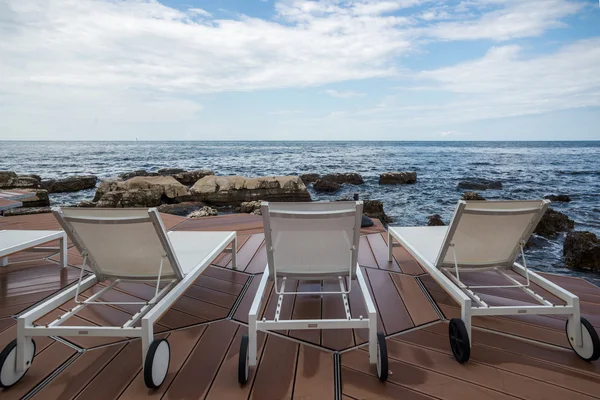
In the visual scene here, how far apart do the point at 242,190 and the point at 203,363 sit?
9.30m

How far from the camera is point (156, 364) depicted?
4.81ft

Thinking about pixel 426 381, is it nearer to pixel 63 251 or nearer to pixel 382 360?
pixel 382 360

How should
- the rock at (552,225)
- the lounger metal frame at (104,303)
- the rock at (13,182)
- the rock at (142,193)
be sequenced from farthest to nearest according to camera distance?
the rock at (13,182), the rock at (142,193), the rock at (552,225), the lounger metal frame at (104,303)

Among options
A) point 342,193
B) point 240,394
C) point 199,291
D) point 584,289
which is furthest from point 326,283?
point 342,193

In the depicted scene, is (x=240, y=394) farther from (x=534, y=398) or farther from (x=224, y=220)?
(x=224, y=220)

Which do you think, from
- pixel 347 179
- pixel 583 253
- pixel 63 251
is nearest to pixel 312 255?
pixel 63 251

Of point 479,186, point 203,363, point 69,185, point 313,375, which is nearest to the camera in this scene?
point 313,375

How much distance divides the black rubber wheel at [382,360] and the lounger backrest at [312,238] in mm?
568

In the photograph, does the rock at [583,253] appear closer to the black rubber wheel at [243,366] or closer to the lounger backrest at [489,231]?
the lounger backrest at [489,231]

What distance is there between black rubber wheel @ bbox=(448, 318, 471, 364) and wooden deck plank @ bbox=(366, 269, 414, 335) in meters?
0.35

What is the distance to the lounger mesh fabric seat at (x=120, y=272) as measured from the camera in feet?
4.94

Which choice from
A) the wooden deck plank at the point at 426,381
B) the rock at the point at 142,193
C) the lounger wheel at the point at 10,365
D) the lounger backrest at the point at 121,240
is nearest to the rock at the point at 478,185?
the rock at the point at 142,193

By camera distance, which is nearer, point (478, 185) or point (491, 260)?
point (491, 260)

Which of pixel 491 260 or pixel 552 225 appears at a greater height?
pixel 491 260
